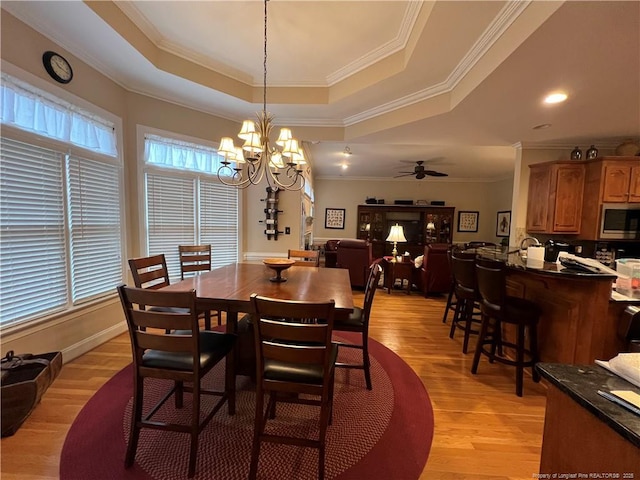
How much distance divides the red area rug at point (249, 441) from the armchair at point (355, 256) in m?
3.00

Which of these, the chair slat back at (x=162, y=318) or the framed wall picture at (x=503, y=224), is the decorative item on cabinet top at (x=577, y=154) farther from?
the chair slat back at (x=162, y=318)

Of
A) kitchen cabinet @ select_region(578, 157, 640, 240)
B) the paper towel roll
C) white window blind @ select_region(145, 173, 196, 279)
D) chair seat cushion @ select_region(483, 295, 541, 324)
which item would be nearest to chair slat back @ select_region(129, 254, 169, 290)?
white window blind @ select_region(145, 173, 196, 279)

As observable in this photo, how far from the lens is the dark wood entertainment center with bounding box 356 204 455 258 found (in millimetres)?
8406

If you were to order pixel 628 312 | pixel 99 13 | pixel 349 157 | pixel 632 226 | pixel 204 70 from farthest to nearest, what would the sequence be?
pixel 349 157 < pixel 632 226 < pixel 204 70 < pixel 99 13 < pixel 628 312

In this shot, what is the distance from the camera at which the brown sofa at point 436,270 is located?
16.2ft

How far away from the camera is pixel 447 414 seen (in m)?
2.04

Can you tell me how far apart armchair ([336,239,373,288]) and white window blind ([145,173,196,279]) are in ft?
8.35

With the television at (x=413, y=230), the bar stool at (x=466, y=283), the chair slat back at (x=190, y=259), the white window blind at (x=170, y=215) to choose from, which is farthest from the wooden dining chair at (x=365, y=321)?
the television at (x=413, y=230)

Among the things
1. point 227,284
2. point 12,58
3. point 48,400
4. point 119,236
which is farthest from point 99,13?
point 48,400

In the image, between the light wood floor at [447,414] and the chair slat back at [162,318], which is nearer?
the chair slat back at [162,318]

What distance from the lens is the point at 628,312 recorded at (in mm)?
1999

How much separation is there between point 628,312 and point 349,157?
516cm

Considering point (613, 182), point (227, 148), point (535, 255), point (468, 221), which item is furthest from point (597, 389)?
point (468, 221)

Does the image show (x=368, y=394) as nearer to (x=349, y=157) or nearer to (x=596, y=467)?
(x=596, y=467)
